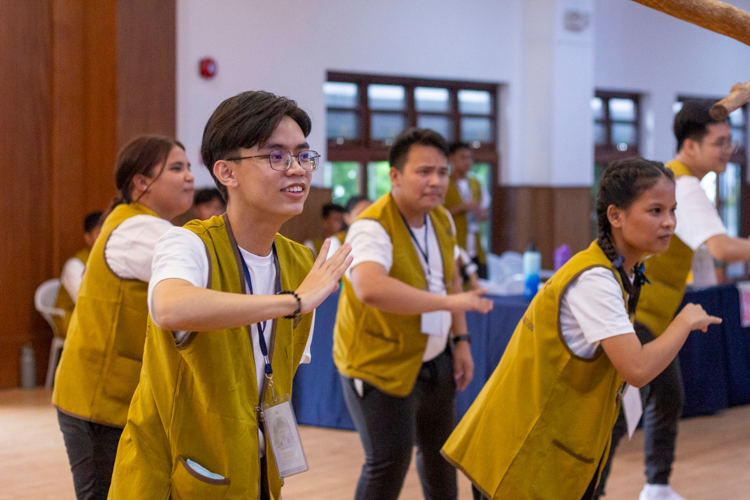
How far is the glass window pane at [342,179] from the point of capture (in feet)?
26.3

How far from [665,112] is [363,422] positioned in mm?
8444

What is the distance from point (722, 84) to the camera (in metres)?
10.8

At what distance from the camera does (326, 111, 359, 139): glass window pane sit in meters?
8.04

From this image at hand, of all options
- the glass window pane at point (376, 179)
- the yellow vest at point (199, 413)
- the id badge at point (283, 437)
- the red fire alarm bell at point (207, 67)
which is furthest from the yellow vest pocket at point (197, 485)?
the glass window pane at point (376, 179)

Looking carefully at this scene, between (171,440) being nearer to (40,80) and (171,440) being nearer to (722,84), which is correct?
(40,80)

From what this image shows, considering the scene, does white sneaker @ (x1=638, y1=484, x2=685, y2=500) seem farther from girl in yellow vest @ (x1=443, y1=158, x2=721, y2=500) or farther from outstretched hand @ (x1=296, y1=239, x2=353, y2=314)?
outstretched hand @ (x1=296, y1=239, x2=353, y2=314)

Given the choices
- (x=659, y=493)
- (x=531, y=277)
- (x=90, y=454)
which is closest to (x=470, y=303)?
(x=90, y=454)

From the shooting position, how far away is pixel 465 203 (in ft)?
23.0

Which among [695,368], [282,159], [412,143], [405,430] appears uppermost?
[412,143]

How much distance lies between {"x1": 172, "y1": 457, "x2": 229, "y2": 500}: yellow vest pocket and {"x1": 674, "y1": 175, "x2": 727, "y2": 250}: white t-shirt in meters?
2.24

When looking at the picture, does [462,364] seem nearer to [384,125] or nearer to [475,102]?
[384,125]

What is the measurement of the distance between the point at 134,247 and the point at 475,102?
705 centimetres

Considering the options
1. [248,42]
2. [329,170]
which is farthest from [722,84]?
[248,42]

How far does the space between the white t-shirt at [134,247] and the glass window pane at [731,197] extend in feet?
32.8
